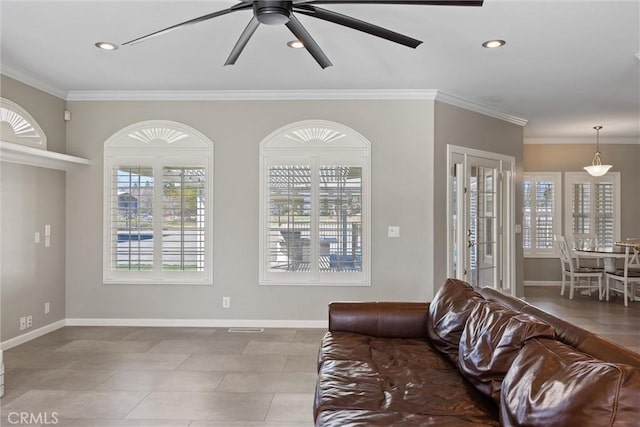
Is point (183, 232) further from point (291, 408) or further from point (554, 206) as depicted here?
point (554, 206)

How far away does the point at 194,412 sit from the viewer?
294 centimetres

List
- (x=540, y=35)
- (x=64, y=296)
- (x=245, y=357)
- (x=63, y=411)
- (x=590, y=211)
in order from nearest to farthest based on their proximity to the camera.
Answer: (x=63, y=411), (x=540, y=35), (x=245, y=357), (x=64, y=296), (x=590, y=211)

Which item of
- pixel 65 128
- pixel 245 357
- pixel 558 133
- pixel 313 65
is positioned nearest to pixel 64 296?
pixel 65 128

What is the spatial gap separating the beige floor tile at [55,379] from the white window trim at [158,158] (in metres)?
1.62

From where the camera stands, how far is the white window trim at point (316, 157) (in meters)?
5.16

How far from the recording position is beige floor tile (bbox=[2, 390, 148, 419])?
2916mm

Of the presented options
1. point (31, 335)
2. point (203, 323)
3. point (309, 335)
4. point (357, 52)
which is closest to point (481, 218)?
point (309, 335)

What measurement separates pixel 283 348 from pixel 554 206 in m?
6.52

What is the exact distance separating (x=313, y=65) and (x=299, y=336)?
9.44ft

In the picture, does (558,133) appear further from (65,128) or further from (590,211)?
(65,128)

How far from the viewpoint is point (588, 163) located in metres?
8.38

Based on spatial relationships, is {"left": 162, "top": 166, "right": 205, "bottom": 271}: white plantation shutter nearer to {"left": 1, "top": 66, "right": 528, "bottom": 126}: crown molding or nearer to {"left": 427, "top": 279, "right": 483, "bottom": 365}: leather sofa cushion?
{"left": 1, "top": 66, "right": 528, "bottom": 126}: crown molding

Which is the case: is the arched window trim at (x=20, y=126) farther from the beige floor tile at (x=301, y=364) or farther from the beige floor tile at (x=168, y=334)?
the beige floor tile at (x=301, y=364)

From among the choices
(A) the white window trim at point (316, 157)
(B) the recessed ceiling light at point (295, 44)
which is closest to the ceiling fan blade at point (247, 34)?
(B) the recessed ceiling light at point (295, 44)
